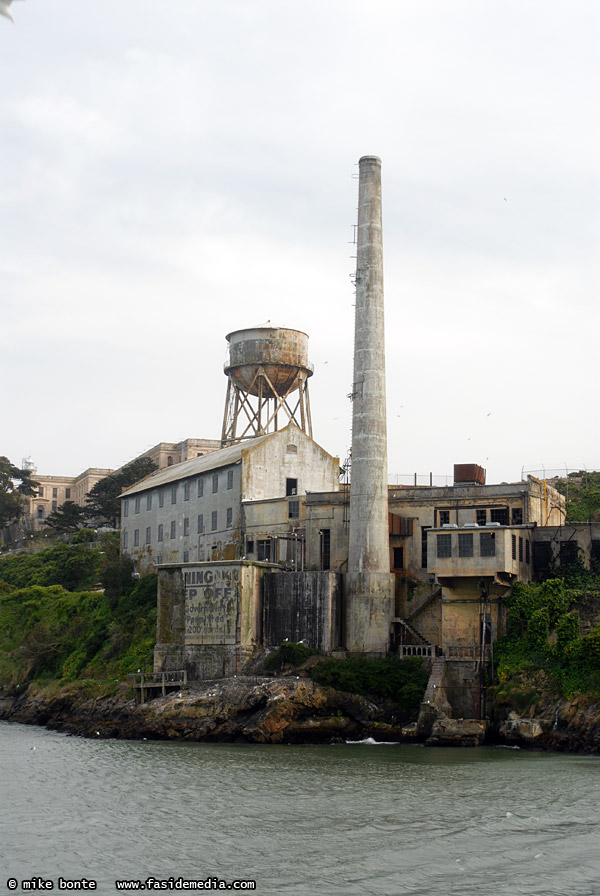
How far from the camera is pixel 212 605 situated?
5212 cm

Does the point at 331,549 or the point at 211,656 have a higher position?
the point at 331,549

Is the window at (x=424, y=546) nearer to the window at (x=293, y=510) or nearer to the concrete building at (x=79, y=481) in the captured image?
the window at (x=293, y=510)

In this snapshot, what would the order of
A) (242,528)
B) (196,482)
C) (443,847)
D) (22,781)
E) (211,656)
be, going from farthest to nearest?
(196,482) → (242,528) → (211,656) → (22,781) → (443,847)

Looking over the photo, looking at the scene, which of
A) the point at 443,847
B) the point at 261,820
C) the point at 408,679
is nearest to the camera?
the point at 443,847

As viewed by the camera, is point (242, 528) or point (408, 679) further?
point (242, 528)

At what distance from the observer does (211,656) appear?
169ft

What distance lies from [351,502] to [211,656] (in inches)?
392

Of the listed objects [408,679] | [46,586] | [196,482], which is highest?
[196,482]

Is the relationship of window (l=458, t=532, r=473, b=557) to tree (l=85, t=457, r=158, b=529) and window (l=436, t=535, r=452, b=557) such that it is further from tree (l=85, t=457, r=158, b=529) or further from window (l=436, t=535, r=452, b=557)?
tree (l=85, t=457, r=158, b=529)

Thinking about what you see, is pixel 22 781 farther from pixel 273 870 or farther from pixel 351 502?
pixel 351 502

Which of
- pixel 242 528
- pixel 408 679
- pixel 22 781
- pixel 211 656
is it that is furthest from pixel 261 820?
pixel 242 528

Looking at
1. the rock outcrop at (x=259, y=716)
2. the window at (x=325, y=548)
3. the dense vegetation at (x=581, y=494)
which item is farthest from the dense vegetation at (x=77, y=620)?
the dense vegetation at (x=581, y=494)

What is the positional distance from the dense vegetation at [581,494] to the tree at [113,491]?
35.3m

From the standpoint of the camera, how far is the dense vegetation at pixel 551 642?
43.8m
